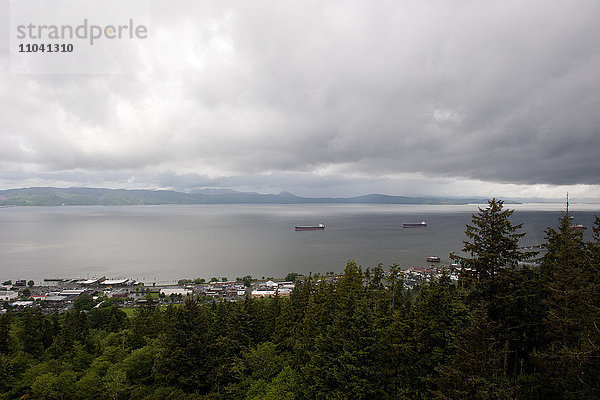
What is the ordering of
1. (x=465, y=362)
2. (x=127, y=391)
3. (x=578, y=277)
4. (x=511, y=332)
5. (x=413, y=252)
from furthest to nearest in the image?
(x=413, y=252)
(x=127, y=391)
(x=511, y=332)
(x=578, y=277)
(x=465, y=362)

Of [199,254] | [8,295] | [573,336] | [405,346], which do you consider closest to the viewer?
[573,336]

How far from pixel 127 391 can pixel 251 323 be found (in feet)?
27.0

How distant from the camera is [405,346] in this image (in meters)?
12.3

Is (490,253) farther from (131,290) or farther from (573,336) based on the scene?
(131,290)

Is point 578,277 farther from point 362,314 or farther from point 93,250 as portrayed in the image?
point 93,250

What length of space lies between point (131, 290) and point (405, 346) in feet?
216

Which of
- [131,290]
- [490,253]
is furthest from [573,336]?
[131,290]

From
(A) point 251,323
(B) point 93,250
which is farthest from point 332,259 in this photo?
(B) point 93,250

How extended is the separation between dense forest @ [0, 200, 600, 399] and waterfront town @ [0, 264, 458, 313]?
3111 centimetres

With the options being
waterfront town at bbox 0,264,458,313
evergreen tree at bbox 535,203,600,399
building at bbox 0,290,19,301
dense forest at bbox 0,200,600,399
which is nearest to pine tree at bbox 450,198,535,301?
dense forest at bbox 0,200,600,399

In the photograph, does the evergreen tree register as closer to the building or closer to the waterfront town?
the waterfront town

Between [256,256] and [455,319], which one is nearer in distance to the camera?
[455,319]

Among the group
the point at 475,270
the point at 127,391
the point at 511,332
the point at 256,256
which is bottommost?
the point at 256,256

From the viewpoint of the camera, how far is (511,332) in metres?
14.3
